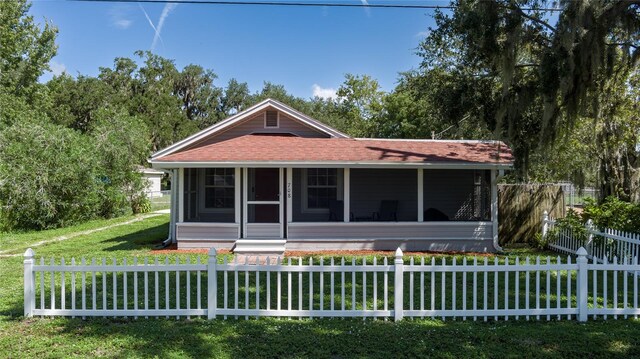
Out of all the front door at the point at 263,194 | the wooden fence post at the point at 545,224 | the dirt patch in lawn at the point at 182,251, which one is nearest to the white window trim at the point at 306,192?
the front door at the point at 263,194

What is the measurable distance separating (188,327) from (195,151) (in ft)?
26.3

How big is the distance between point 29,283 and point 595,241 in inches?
414

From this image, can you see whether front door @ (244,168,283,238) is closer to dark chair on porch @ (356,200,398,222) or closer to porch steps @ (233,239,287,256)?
porch steps @ (233,239,287,256)

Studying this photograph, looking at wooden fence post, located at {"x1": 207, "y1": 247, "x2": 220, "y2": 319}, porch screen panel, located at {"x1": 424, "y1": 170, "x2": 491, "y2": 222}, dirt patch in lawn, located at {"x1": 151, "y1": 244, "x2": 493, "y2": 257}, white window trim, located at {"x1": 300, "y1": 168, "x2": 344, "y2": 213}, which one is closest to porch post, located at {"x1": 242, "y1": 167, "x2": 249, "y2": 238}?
dirt patch in lawn, located at {"x1": 151, "y1": 244, "x2": 493, "y2": 257}

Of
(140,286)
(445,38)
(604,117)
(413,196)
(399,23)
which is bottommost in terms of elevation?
(140,286)

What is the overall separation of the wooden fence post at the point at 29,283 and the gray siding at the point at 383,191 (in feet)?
32.0

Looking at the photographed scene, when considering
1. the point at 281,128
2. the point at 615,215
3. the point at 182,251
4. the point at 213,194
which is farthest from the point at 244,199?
the point at 615,215

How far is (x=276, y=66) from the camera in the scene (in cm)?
3366

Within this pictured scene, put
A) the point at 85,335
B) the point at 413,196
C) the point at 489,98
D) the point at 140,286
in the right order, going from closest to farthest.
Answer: the point at 85,335
the point at 140,286
the point at 489,98
the point at 413,196

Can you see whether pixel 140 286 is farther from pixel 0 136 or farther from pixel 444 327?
pixel 0 136

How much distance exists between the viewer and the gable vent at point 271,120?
14.8 m

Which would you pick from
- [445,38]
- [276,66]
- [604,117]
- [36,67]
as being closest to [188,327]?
[445,38]

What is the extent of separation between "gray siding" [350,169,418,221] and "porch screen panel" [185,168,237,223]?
379cm

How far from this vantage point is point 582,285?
5684 millimetres
